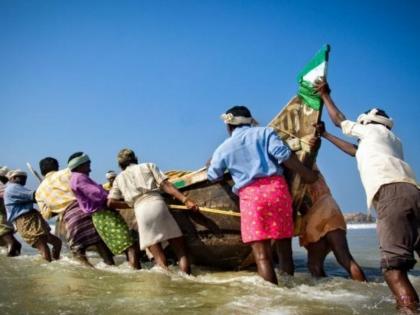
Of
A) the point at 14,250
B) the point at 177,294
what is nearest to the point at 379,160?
the point at 177,294

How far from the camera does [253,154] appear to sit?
4508 millimetres

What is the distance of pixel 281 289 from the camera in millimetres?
4066

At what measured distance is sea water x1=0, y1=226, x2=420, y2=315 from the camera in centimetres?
333

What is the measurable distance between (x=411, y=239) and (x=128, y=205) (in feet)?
11.9

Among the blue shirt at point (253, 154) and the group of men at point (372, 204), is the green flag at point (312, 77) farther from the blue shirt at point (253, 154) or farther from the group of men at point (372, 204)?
the blue shirt at point (253, 154)

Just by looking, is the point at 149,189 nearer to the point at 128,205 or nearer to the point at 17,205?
the point at 128,205

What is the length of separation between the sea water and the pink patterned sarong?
0.47 metres

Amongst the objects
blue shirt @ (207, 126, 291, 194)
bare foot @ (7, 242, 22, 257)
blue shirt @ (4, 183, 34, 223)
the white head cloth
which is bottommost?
bare foot @ (7, 242, 22, 257)

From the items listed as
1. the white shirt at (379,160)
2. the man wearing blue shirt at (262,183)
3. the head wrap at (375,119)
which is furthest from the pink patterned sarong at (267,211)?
the head wrap at (375,119)

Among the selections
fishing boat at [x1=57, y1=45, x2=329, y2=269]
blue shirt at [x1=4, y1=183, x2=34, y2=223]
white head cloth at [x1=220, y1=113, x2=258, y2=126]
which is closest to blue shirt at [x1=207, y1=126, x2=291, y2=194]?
white head cloth at [x1=220, y1=113, x2=258, y2=126]

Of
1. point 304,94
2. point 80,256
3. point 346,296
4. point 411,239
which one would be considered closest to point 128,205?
point 80,256

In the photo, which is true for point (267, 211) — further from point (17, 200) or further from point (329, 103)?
point (17, 200)

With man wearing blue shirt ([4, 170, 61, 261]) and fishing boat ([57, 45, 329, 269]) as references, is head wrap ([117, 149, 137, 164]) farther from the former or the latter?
man wearing blue shirt ([4, 170, 61, 261])

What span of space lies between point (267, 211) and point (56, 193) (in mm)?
3793
